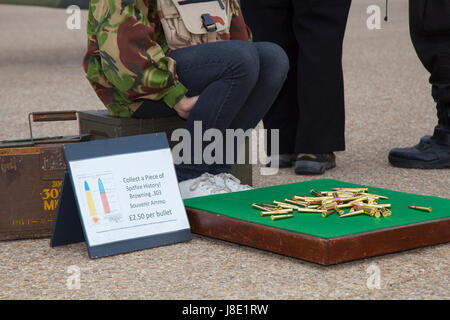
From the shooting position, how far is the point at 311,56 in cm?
312

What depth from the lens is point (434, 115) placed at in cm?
454

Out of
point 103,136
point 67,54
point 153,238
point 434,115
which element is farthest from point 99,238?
point 67,54

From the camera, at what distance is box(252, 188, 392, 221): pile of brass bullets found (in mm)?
2221

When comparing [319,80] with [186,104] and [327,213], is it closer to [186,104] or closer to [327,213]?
[186,104]

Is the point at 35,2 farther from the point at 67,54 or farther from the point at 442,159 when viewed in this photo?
the point at 442,159

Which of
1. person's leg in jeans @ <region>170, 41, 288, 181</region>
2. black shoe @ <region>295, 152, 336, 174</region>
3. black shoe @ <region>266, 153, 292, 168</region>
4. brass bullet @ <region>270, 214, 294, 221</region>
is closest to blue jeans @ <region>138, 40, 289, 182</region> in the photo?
person's leg in jeans @ <region>170, 41, 288, 181</region>

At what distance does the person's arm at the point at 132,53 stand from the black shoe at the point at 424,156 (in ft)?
4.14

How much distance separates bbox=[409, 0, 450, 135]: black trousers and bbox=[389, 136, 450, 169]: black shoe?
8 cm

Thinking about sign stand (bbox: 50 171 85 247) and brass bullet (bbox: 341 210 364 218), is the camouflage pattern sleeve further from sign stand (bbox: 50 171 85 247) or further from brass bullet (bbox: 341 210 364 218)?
brass bullet (bbox: 341 210 364 218)

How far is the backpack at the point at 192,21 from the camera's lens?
2506 mm

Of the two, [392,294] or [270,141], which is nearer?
[392,294]

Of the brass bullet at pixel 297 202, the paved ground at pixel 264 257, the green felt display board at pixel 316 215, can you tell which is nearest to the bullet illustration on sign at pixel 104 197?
the paved ground at pixel 264 257

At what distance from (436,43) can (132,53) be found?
1.52 meters
